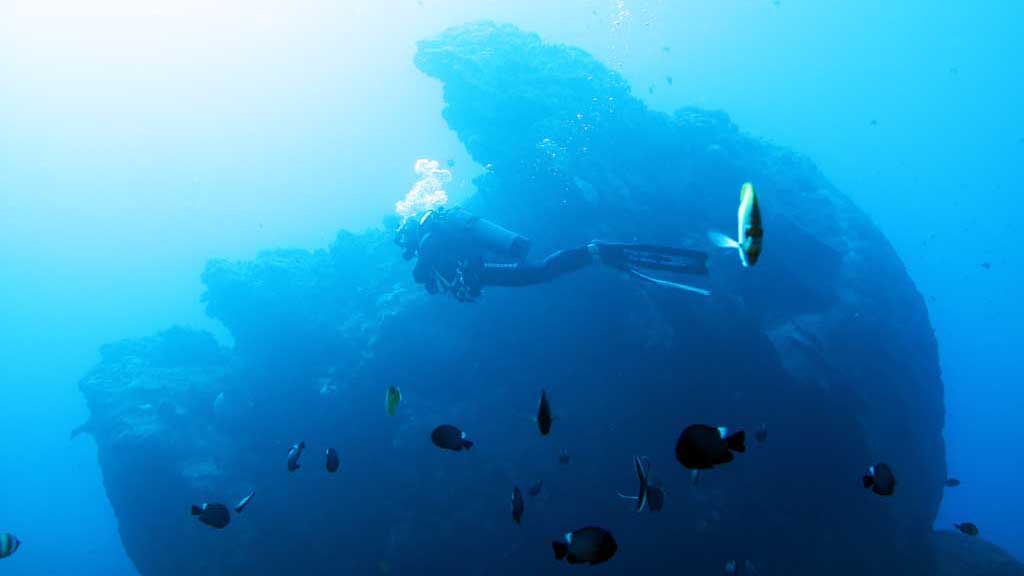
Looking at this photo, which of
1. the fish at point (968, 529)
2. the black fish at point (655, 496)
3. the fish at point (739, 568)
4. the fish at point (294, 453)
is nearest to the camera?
the fish at point (294, 453)

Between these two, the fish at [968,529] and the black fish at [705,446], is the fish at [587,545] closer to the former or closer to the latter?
the black fish at [705,446]

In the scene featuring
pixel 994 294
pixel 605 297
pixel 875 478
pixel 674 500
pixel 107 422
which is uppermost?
pixel 994 294

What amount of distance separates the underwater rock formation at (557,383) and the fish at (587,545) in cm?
808

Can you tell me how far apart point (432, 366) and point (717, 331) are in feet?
23.9

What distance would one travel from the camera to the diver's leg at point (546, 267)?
10586mm

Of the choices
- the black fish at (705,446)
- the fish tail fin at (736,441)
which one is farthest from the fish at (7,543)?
the fish tail fin at (736,441)

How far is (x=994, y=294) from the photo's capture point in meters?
95.1

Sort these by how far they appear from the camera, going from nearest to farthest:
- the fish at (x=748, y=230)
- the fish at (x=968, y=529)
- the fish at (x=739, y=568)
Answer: the fish at (x=748, y=230), the fish at (x=739, y=568), the fish at (x=968, y=529)

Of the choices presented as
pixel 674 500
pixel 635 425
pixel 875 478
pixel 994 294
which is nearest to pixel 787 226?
pixel 635 425

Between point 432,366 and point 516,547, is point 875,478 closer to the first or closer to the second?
point 516,547

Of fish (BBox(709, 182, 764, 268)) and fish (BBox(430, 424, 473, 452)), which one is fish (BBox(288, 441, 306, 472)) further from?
fish (BBox(709, 182, 764, 268))

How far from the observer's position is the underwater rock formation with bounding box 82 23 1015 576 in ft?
37.2

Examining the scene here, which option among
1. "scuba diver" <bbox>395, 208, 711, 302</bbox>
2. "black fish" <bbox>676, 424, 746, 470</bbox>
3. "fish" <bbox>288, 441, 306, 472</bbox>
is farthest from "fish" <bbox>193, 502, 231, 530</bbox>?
"black fish" <bbox>676, 424, 746, 470</bbox>

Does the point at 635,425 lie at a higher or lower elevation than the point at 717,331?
lower
